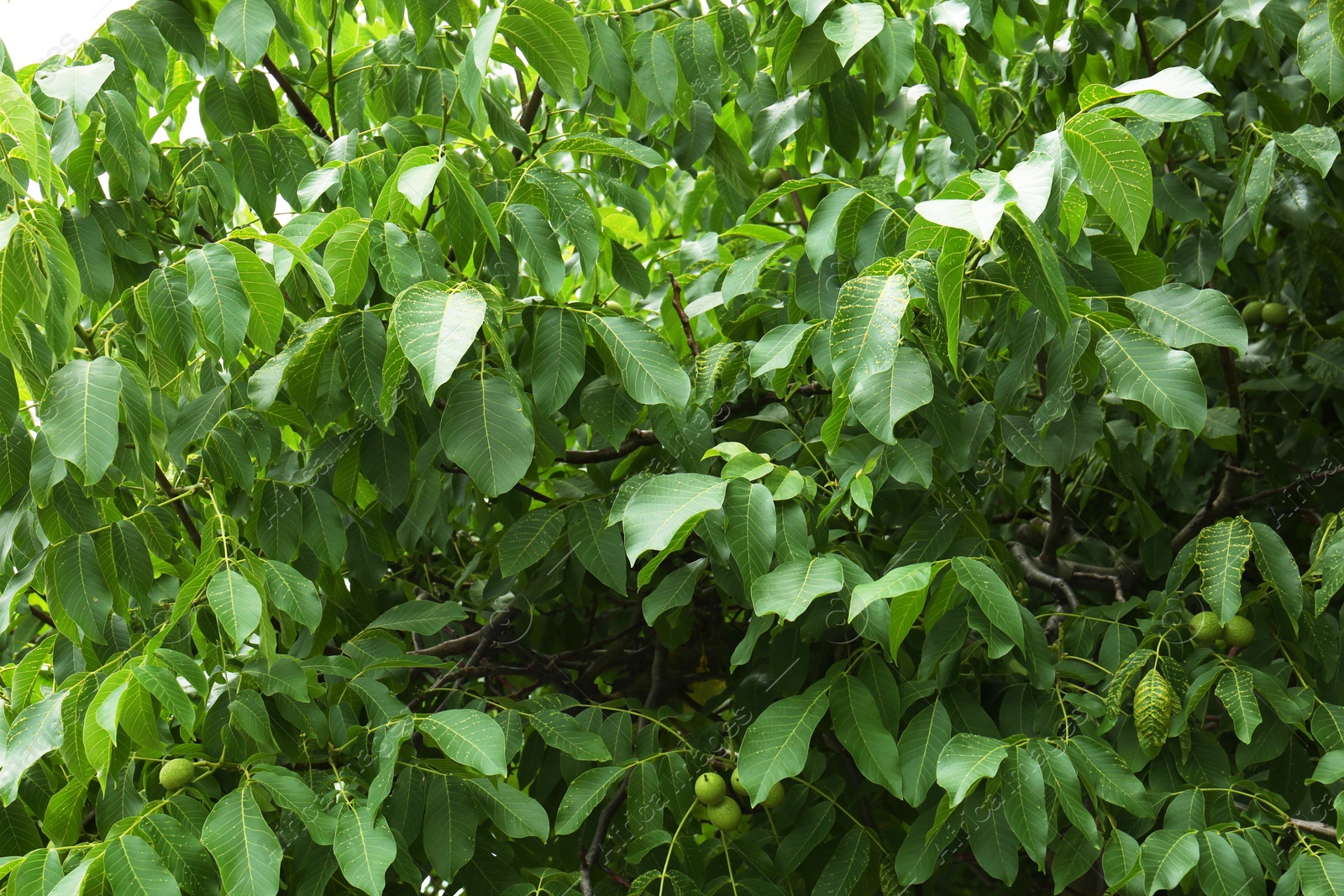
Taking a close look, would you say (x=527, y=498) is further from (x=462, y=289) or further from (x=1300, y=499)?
(x=1300, y=499)

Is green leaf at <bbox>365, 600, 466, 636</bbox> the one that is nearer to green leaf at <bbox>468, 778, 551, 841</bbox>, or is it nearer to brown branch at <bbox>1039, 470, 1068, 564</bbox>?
green leaf at <bbox>468, 778, 551, 841</bbox>

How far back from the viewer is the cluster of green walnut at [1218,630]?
5.57ft

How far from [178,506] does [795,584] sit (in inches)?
46.8

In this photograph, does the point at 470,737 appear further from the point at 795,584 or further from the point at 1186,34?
the point at 1186,34

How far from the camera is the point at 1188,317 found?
4.56 feet

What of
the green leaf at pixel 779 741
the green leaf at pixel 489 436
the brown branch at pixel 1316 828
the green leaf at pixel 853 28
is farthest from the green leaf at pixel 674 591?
the brown branch at pixel 1316 828

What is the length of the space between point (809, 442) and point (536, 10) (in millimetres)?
762

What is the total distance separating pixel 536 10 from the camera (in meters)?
1.54

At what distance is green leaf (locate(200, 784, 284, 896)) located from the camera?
1.30 meters

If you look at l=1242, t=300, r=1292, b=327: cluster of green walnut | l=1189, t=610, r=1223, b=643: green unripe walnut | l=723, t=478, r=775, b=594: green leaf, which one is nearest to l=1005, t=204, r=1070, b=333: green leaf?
l=723, t=478, r=775, b=594: green leaf

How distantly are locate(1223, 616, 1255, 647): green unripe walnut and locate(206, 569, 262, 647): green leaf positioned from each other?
4.72 ft

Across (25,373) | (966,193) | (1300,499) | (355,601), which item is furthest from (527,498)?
(1300,499)

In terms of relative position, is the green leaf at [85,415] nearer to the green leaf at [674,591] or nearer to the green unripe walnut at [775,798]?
the green leaf at [674,591]

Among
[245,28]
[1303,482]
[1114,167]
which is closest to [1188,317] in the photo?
[1114,167]
